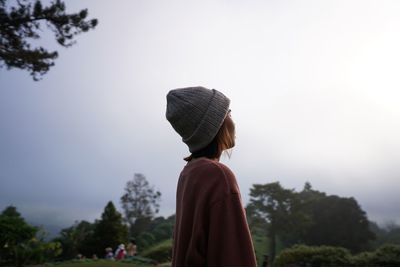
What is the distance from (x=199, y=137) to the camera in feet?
5.60

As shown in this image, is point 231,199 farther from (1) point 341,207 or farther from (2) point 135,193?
(2) point 135,193

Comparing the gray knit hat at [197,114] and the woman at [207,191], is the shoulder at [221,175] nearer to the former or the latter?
the woman at [207,191]

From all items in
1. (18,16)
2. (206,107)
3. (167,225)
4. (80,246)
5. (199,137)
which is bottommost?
(199,137)

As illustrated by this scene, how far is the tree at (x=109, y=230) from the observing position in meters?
21.1

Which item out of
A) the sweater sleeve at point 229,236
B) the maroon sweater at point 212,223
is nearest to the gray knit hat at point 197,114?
the maroon sweater at point 212,223

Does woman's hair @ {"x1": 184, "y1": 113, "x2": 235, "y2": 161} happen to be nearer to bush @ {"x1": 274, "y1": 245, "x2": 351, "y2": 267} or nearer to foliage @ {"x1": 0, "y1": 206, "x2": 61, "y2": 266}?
bush @ {"x1": 274, "y1": 245, "x2": 351, "y2": 267}

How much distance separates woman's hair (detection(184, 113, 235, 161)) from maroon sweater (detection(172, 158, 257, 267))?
0.33 feet

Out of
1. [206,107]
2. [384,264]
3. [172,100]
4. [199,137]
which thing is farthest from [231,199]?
[384,264]

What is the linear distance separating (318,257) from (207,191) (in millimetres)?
16306

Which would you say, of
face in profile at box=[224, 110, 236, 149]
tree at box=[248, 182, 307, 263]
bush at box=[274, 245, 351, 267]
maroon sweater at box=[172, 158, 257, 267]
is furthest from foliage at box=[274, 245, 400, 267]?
maroon sweater at box=[172, 158, 257, 267]

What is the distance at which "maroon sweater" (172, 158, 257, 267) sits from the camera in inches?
55.5

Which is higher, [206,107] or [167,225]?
[167,225]

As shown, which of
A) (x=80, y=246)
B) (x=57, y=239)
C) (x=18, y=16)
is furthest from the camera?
(x=57, y=239)

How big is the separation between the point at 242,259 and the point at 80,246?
2313 centimetres
